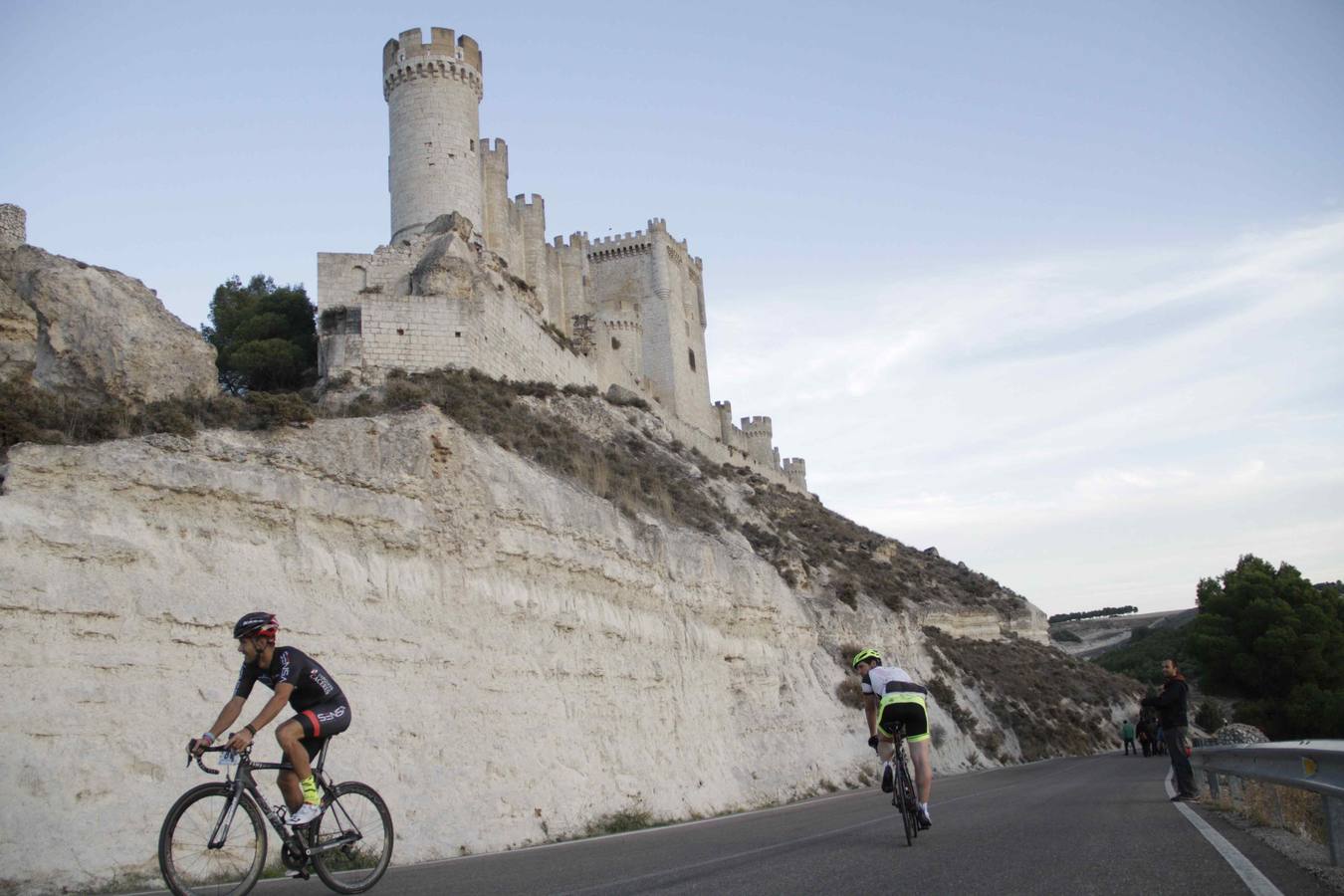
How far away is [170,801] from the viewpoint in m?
10.8

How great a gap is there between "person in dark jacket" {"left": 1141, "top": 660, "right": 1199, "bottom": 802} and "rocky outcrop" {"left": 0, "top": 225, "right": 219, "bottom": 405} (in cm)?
1748

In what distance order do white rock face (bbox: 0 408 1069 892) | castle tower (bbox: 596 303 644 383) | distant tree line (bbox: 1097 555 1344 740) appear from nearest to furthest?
white rock face (bbox: 0 408 1069 892), distant tree line (bbox: 1097 555 1344 740), castle tower (bbox: 596 303 644 383)

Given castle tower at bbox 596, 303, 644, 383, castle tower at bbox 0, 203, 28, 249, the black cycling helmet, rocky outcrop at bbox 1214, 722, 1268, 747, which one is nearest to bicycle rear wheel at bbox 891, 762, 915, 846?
the black cycling helmet

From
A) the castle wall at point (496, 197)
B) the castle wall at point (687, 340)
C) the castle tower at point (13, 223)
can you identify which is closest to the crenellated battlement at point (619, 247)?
the castle wall at point (687, 340)

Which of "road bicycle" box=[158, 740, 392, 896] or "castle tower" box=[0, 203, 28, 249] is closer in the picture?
"road bicycle" box=[158, 740, 392, 896]

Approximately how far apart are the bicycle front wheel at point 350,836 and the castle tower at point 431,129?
1538 inches

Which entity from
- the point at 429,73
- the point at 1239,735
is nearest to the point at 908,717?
the point at 1239,735

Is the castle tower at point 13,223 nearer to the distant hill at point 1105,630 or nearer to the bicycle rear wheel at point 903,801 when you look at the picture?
the bicycle rear wheel at point 903,801

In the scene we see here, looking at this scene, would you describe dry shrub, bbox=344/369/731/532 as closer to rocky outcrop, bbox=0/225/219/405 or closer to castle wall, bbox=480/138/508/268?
rocky outcrop, bbox=0/225/219/405

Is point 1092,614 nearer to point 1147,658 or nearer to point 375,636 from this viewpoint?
point 1147,658

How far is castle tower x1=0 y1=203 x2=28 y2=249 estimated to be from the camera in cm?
2341

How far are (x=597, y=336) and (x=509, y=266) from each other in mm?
7770

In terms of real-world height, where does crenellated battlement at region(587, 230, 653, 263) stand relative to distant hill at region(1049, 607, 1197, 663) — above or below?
above

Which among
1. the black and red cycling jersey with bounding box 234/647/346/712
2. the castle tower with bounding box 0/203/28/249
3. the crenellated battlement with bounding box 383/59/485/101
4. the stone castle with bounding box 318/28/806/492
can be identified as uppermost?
the crenellated battlement with bounding box 383/59/485/101
